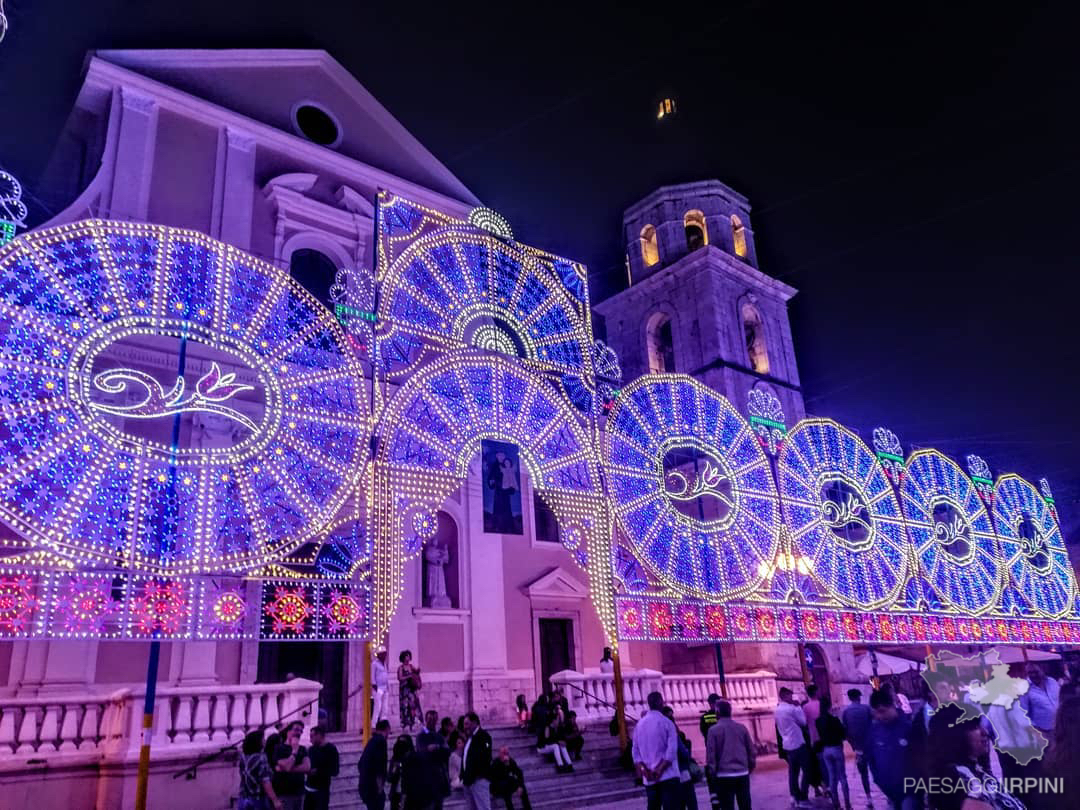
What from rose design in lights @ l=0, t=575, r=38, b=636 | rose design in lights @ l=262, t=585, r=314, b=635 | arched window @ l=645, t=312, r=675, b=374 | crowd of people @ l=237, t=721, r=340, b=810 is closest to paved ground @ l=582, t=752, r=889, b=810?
crowd of people @ l=237, t=721, r=340, b=810

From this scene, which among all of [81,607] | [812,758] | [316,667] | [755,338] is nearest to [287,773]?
[81,607]

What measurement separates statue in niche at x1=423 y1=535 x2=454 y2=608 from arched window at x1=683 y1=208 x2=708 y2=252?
1695 centimetres

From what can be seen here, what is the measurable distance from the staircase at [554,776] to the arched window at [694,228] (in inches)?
789

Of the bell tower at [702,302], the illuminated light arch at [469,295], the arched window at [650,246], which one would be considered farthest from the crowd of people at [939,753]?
the arched window at [650,246]

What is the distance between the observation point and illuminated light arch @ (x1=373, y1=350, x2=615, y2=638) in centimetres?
1248

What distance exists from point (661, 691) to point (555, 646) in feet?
12.9

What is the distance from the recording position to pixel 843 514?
19141 mm

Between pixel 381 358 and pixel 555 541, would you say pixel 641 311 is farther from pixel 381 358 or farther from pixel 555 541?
pixel 381 358

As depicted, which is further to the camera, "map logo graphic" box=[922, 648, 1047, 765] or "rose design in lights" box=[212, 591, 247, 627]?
"rose design in lights" box=[212, 591, 247, 627]

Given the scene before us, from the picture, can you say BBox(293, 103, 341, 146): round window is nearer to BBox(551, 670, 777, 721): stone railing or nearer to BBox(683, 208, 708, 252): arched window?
BBox(551, 670, 777, 721): stone railing

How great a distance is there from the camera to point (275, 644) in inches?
606

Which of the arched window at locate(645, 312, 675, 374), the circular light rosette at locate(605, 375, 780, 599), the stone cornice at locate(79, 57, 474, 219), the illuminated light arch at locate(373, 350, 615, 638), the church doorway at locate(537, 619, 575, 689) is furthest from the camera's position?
the arched window at locate(645, 312, 675, 374)

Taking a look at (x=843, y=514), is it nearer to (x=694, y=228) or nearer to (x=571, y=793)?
(x=571, y=793)

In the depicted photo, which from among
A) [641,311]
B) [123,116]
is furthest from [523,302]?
[641,311]
